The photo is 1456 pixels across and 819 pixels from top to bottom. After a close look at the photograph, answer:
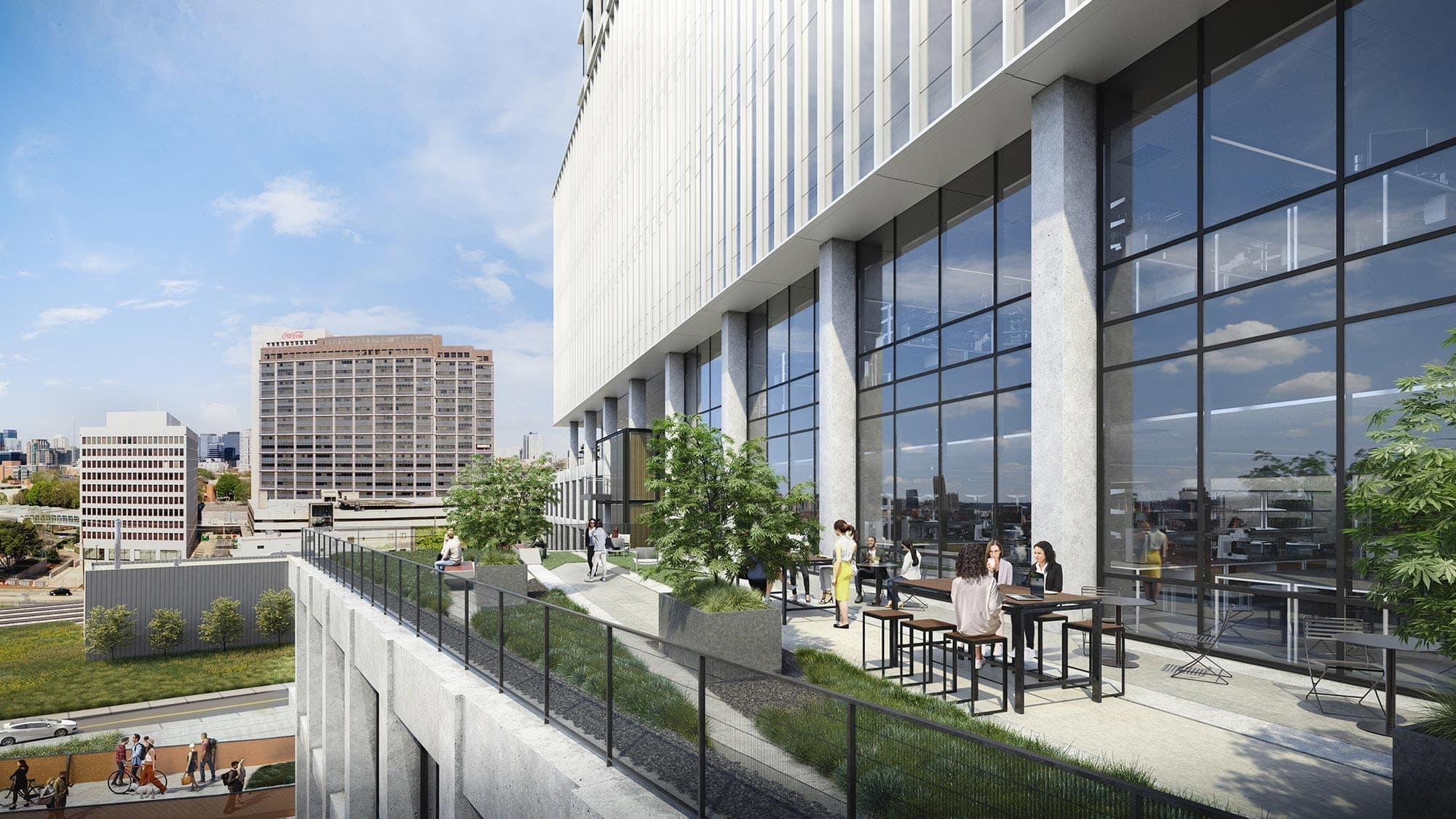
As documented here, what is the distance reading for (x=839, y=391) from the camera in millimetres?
21297

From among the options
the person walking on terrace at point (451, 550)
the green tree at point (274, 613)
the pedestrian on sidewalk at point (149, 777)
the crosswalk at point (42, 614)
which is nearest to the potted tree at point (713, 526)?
the person walking on terrace at point (451, 550)

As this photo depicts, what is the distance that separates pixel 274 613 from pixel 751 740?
221ft

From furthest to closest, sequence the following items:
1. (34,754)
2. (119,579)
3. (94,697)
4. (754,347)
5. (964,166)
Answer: (119,579) < (94,697) < (34,754) < (754,347) < (964,166)

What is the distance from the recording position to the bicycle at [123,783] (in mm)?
→ 34562

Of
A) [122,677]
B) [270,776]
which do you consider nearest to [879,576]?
[270,776]

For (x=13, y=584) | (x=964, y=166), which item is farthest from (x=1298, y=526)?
(x=13, y=584)

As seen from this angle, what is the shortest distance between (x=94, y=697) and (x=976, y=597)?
199 ft

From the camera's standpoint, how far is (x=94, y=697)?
5016 cm

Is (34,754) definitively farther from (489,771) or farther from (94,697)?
Result: (489,771)

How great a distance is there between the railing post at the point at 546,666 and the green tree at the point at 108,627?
6422cm

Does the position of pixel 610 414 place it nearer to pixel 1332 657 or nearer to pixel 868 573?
pixel 868 573

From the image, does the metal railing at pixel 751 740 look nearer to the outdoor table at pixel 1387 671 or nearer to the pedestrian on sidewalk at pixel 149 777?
the outdoor table at pixel 1387 671

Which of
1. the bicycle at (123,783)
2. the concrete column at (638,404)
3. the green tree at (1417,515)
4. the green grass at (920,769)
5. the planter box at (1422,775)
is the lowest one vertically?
the bicycle at (123,783)

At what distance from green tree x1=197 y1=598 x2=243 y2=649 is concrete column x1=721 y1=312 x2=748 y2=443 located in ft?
165
